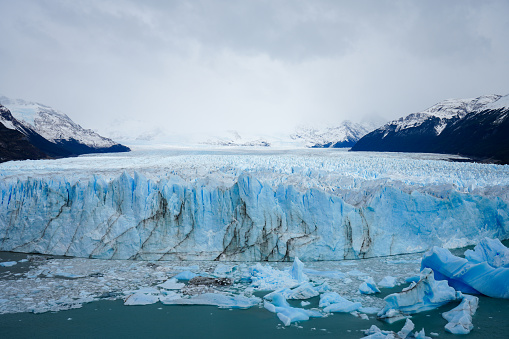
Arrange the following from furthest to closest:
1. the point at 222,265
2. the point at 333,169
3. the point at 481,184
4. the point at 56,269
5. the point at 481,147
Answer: the point at 481,147 → the point at 333,169 → the point at 481,184 → the point at 222,265 → the point at 56,269

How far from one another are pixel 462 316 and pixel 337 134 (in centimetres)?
11345

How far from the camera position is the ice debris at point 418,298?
209 inches

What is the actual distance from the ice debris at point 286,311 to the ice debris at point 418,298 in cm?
113

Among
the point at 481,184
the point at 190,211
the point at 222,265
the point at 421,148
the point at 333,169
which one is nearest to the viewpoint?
the point at 222,265

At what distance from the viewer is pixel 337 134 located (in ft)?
376

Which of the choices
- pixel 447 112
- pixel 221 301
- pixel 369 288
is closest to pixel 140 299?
pixel 221 301

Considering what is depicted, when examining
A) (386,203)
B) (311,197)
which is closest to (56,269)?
(311,197)

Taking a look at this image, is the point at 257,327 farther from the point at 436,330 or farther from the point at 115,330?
the point at 436,330

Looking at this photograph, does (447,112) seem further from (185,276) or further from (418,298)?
(185,276)

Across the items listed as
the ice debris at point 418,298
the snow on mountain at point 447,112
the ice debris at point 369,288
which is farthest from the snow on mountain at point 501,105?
the ice debris at point 369,288

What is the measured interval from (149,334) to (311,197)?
17.5 ft

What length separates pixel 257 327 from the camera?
519 cm

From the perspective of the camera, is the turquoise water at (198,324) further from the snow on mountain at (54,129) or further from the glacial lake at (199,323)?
the snow on mountain at (54,129)

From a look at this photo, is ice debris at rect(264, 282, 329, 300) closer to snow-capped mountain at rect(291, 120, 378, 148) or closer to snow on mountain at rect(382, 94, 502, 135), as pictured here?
snow on mountain at rect(382, 94, 502, 135)
